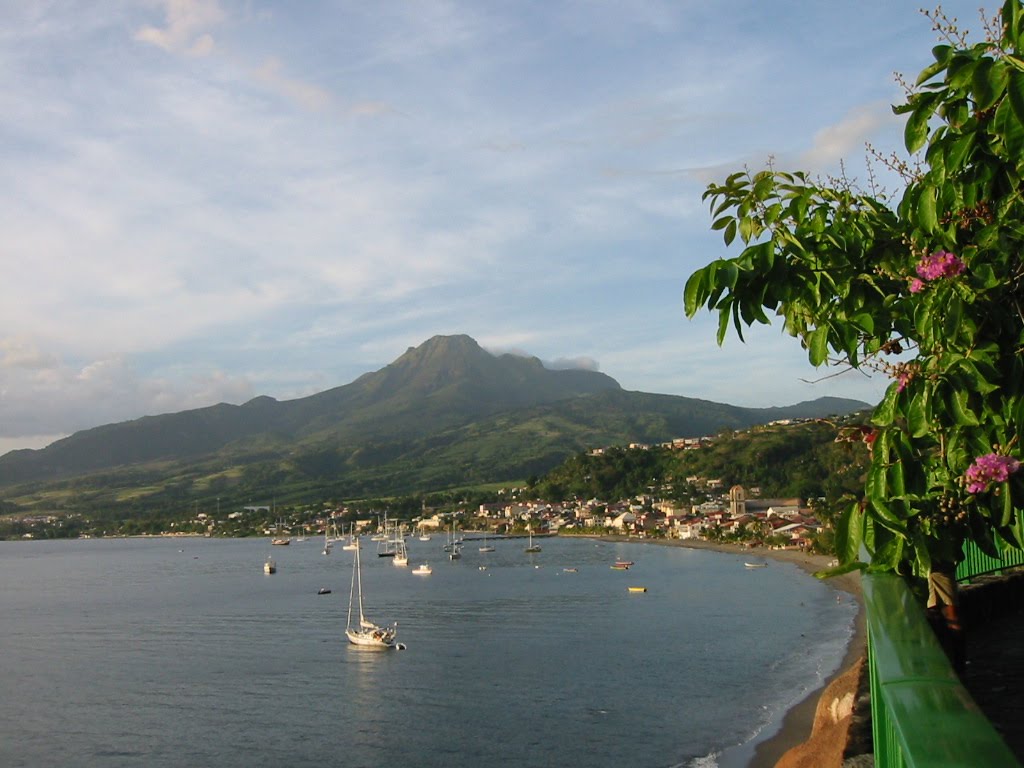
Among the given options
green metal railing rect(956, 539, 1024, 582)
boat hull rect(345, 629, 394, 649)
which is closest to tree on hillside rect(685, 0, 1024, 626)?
green metal railing rect(956, 539, 1024, 582)

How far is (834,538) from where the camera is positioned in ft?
8.00

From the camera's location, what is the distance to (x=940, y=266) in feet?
8.32

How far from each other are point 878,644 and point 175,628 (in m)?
50.9

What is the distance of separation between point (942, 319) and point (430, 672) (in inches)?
1284

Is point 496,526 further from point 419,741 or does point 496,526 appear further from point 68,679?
point 419,741

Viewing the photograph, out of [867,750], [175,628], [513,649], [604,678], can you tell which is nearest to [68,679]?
[175,628]

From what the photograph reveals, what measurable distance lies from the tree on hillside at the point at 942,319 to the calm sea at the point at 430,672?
65.8 ft

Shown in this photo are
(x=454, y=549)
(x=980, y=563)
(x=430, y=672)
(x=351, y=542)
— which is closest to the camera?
(x=980, y=563)

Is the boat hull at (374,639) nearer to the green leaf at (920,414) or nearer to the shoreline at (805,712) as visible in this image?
the shoreline at (805,712)

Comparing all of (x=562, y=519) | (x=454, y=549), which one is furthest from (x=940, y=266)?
(x=562, y=519)

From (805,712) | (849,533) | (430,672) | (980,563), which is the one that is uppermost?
(849,533)

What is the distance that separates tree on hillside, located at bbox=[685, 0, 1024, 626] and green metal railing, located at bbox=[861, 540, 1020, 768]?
0.52 meters

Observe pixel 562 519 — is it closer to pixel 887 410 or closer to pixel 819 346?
pixel 819 346

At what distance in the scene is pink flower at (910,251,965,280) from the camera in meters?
2.52
